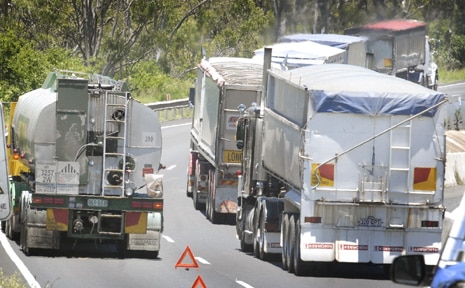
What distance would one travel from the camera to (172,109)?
181 feet

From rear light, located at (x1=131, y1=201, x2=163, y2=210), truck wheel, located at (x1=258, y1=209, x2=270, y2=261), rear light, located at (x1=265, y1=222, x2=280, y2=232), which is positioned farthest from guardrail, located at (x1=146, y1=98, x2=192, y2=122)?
rear light, located at (x1=131, y1=201, x2=163, y2=210)

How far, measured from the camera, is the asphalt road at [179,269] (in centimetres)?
2148

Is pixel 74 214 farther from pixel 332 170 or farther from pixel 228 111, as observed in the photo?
pixel 228 111

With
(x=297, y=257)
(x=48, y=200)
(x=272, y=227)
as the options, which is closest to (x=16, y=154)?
(x=48, y=200)

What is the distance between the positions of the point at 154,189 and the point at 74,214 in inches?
57.2

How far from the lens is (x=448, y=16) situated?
93625mm

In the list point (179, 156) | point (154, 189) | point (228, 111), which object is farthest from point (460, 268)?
point (179, 156)

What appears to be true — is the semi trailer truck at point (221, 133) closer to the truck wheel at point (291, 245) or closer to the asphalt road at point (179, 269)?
the asphalt road at point (179, 269)

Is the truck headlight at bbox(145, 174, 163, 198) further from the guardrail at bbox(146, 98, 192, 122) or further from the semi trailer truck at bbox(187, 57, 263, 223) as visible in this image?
the guardrail at bbox(146, 98, 192, 122)

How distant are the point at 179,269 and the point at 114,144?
98.3 inches

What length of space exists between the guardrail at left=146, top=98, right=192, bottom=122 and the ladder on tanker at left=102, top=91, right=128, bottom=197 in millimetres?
29063

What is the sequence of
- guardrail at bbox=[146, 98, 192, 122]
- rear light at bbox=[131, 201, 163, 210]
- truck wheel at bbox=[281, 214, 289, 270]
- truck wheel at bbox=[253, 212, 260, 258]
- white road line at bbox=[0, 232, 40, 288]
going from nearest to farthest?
white road line at bbox=[0, 232, 40, 288] < truck wheel at bbox=[281, 214, 289, 270] < rear light at bbox=[131, 201, 163, 210] < truck wheel at bbox=[253, 212, 260, 258] < guardrail at bbox=[146, 98, 192, 122]

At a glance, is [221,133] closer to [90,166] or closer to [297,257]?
[90,166]

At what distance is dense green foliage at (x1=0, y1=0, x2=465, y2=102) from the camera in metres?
52.7
